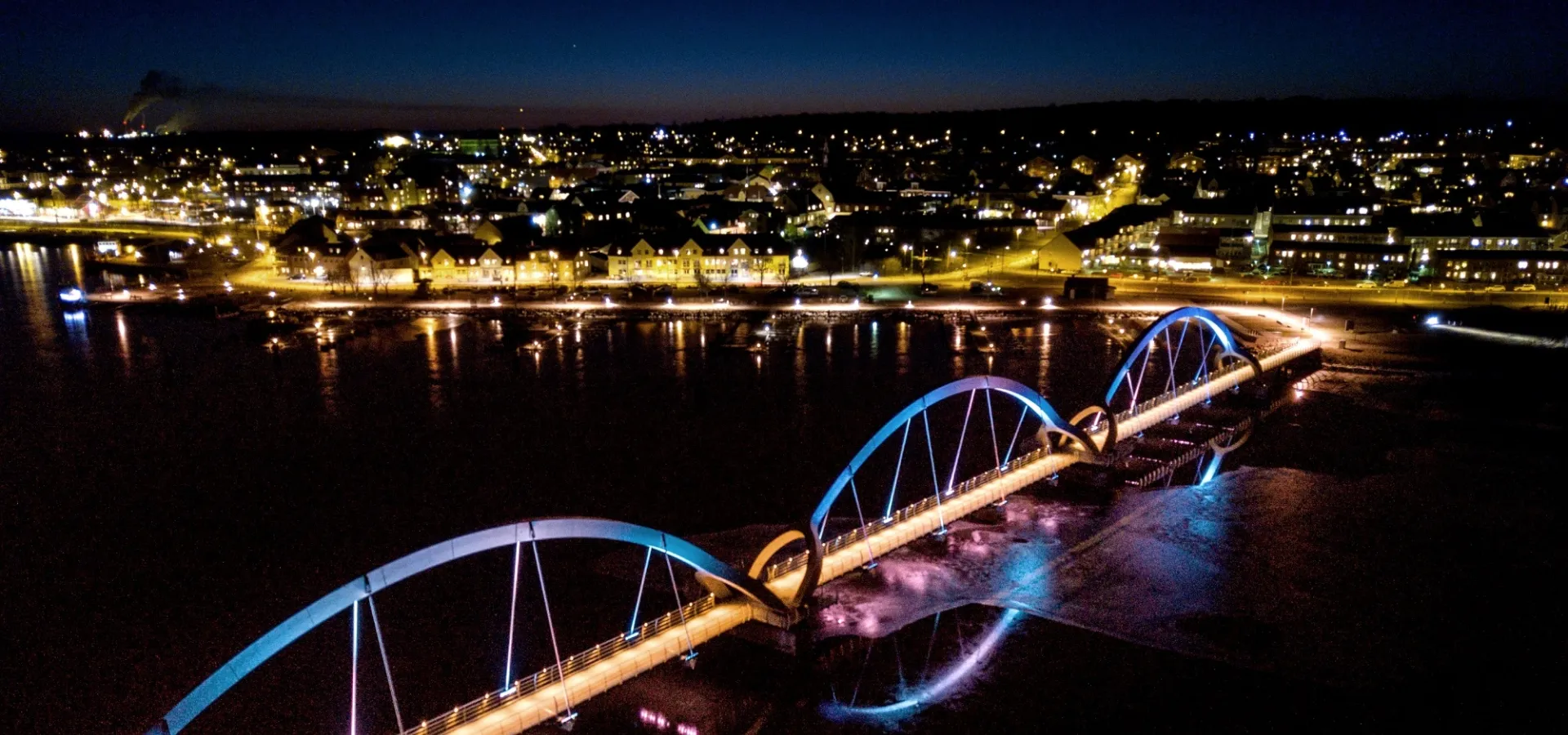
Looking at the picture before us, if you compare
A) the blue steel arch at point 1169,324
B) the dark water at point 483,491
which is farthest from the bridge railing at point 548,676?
the blue steel arch at point 1169,324

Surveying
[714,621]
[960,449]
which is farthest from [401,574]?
[960,449]

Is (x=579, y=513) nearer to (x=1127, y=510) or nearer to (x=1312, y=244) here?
(x=1127, y=510)

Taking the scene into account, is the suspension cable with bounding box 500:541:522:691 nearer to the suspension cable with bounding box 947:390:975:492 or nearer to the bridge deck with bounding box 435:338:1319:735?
the bridge deck with bounding box 435:338:1319:735

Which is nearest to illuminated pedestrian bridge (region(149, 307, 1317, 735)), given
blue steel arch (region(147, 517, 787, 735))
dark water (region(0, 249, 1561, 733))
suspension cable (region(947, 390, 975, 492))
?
blue steel arch (region(147, 517, 787, 735))

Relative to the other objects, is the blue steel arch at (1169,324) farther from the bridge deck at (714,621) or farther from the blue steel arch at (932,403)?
the blue steel arch at (932,403)

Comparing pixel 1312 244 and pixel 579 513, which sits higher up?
pixel 1312 244

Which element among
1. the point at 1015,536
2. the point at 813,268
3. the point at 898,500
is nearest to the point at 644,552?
the point at 898,500

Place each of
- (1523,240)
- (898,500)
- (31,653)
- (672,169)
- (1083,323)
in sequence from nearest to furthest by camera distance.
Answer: (31,653) < (898,500) < (1083,323) < (1523,240) < (672,169)
